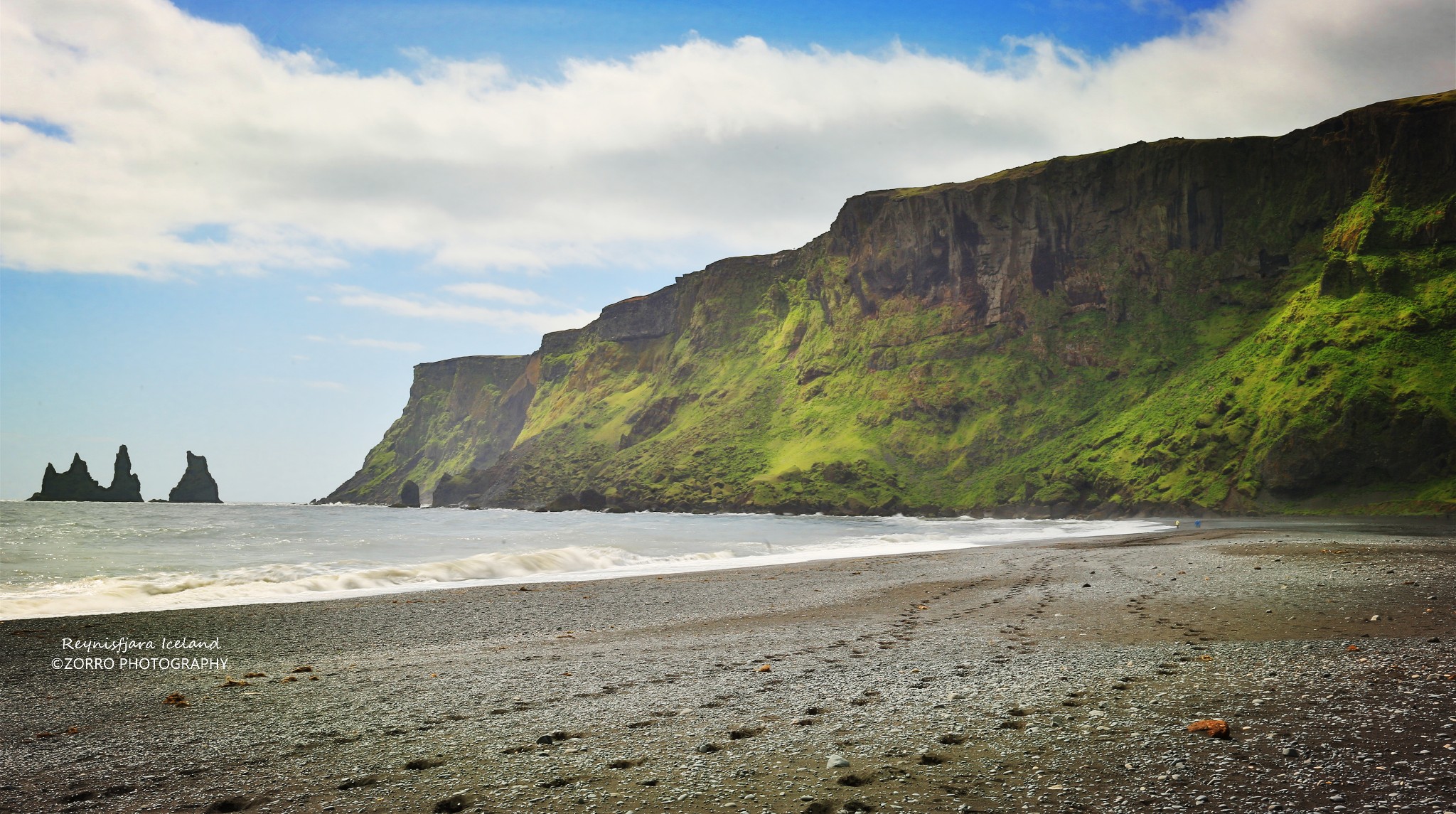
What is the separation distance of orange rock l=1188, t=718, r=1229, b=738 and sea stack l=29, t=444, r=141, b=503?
21502 cm

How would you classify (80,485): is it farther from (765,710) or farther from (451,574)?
(765,710)

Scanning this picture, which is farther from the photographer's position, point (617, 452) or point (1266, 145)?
point (617, 452)

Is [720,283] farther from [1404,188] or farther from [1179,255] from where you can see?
[1404,188]

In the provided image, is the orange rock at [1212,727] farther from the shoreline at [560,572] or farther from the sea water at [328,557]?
the sea water at [328,557]

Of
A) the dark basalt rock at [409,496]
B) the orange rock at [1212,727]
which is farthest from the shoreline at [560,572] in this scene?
the dark basalt rock at [409,496]

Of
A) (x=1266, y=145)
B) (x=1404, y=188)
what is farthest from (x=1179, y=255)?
(x=1404, y=188)

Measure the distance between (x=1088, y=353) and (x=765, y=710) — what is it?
371ft

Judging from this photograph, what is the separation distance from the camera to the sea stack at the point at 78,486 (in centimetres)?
16538

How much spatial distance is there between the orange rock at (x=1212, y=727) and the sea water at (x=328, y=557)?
58.5 feet

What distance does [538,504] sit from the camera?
148 metres

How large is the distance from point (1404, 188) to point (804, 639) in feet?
352

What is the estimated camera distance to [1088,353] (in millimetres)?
108312

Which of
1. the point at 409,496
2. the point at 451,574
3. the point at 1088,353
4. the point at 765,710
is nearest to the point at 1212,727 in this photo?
the point at 765,710

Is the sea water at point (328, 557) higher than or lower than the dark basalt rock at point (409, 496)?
higher
